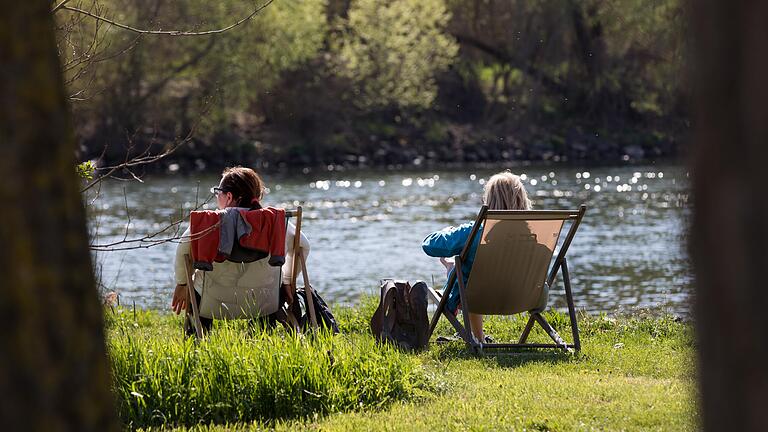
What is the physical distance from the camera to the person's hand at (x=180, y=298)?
6.91 metres

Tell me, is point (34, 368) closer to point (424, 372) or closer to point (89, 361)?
point (89, 361)

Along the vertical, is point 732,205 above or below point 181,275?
above

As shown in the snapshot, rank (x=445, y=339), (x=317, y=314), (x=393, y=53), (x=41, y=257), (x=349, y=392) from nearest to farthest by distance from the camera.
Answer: (x=41, y=257), (x=349, y=392), (x=317, y=314), (x=445, y=339), (x=393, y=53)

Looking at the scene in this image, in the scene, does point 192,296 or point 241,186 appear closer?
point 192,296

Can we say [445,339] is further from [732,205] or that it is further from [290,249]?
[732,205]

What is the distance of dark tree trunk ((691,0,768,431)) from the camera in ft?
5.42

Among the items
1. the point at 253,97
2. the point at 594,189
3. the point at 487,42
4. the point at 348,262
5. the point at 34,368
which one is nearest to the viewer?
the point at 34,368

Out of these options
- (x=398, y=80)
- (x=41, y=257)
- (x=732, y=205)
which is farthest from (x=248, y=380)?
(x=398, y=80)

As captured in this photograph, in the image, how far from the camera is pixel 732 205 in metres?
1.67

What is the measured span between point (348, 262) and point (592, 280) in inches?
164

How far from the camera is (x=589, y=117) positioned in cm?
4719

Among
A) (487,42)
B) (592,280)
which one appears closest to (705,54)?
(592,280)

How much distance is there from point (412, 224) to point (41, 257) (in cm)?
2091

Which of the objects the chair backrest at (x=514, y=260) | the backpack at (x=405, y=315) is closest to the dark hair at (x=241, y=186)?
the backpack at (x=405, y=315)
